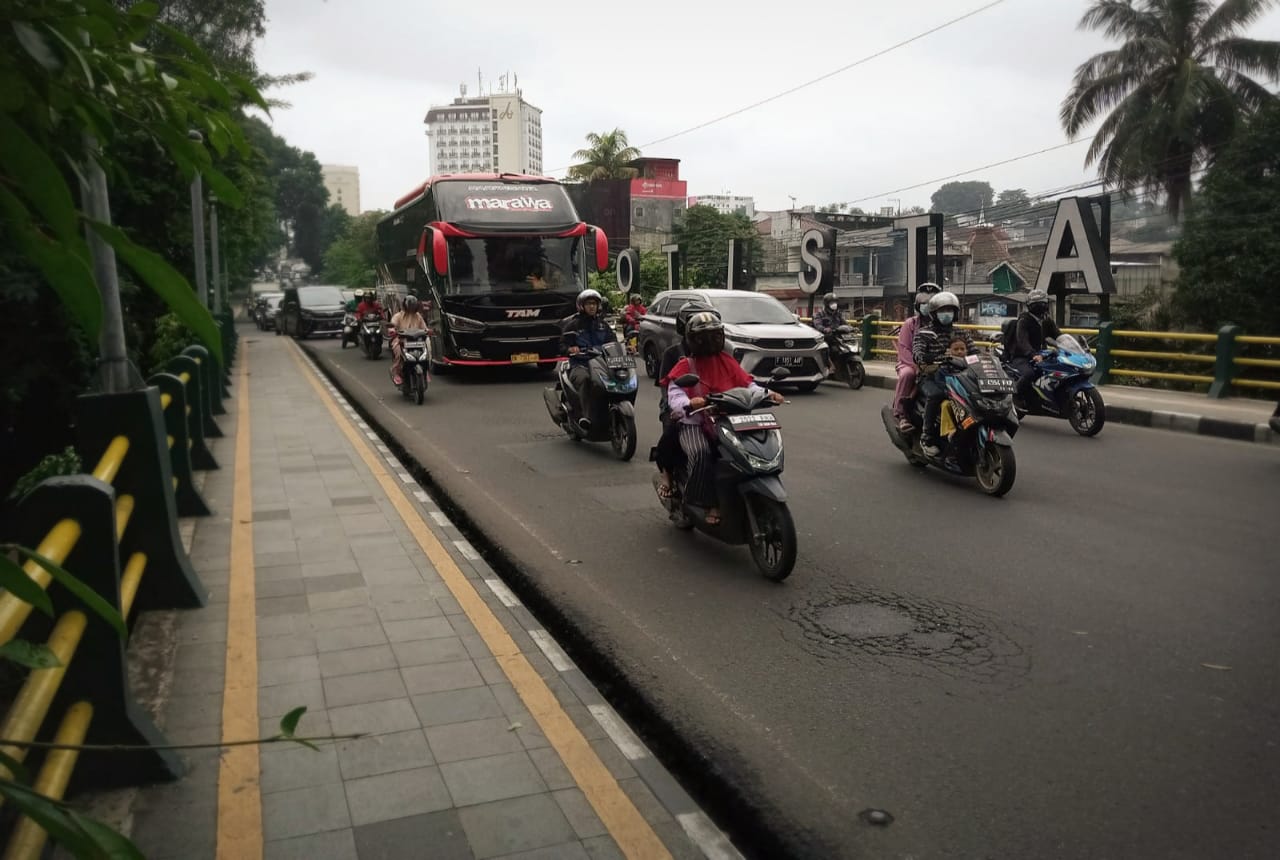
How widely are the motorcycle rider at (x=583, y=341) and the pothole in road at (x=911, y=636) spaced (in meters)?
5.22

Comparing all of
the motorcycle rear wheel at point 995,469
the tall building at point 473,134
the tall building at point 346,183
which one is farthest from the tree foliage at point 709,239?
the tall building at point 346,183

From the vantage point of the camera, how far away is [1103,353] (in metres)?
15.4

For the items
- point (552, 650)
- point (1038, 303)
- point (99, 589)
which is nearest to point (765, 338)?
point (1038, 303)

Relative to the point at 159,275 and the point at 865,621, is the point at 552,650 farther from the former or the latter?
the point at 159,275

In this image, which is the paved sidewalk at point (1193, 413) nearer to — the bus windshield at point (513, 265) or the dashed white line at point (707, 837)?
the bus windshield at point (513, 265)

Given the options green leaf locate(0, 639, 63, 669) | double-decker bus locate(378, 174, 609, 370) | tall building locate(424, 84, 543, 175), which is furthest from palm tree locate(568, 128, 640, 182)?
tall building locate(424, 84, 543, 175)

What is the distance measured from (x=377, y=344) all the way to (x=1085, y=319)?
28527 millimetres

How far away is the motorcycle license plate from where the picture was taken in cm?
617

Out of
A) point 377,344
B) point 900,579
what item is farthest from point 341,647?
point 377,344

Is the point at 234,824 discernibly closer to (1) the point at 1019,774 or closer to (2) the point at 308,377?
(1) the point at 1019,774

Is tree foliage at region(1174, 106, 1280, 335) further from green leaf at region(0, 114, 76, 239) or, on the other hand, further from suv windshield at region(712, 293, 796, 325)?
green leaf at region(0, 114, 76, 239)

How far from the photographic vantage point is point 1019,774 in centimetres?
360

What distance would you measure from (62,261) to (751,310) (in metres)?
15.9

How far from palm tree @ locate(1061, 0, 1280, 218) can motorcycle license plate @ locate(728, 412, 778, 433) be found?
30.4m
